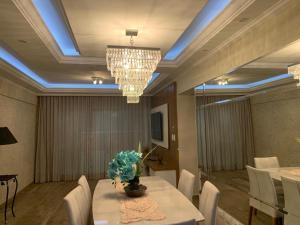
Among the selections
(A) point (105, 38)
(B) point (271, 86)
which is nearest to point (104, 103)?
(A) point (105, 38)

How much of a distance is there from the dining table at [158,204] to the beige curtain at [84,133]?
402 cm

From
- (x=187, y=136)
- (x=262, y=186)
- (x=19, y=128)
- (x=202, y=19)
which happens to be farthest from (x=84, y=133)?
(x=262, y=186)

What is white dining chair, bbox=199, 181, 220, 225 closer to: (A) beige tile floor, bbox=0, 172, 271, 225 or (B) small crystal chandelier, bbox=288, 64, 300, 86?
(A) beige tile floor, bbox=0, 172, 271, 225

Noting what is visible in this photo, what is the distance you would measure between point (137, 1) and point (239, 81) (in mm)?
1700

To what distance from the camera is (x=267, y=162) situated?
2525 mm

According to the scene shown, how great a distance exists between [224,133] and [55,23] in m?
2.89

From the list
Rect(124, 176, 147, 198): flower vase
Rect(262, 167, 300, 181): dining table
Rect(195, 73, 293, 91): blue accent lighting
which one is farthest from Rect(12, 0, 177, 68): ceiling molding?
Rect(262, 167, 300, 181): dining table

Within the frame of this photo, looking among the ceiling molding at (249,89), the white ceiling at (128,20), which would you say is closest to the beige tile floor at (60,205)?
the ceiling molding at (249,89)

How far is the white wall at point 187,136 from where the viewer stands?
4.61 meters

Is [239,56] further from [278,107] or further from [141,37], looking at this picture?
[141,37]

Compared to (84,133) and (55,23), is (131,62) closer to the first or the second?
(55,23)

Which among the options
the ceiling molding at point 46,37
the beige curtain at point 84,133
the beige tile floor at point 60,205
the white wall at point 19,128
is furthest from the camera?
the beige curtain at point 84,133

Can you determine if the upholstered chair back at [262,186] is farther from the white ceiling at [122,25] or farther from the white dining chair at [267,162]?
the white ceiling at [122,25]

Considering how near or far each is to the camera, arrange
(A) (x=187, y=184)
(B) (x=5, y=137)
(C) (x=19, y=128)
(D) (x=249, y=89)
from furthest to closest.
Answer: (C) (x=19, y=128)
(B) (x=5, y=137)
(D) (x=249, y=89)
(A) (x=187, y=184)
